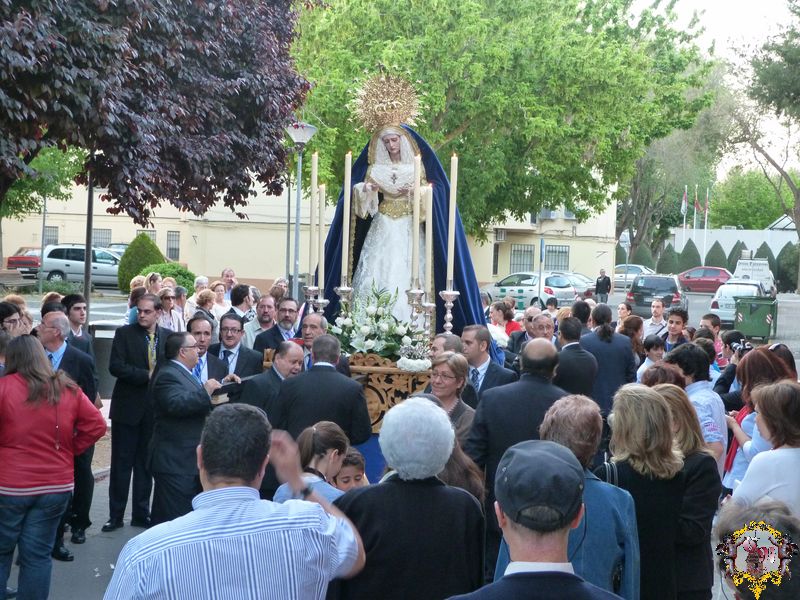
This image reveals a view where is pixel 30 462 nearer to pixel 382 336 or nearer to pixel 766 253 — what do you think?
pixel 382 336

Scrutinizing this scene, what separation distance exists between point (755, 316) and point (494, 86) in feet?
30.4

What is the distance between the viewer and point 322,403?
6656mm

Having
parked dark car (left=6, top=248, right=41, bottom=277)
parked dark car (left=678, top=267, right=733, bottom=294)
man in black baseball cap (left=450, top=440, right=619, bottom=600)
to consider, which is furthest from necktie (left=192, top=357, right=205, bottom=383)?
parked dark car (left=678, top=267, right=733, bottom=294)

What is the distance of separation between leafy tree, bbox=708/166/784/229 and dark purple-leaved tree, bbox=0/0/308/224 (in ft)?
255

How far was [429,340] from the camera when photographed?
9.30 metres

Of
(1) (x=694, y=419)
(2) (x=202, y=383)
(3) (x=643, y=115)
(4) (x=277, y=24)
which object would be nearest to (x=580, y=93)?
(3) (x=643, y=115)

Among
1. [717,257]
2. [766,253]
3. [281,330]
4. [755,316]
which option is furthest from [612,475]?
[717,257]

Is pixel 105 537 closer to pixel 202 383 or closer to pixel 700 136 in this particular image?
pixel 202 383

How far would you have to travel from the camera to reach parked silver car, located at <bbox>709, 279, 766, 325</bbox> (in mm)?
32344

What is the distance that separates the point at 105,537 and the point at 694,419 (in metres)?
5.39

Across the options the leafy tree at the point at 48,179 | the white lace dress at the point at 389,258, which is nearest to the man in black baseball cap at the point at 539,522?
the white lace dress at the point at 389,258

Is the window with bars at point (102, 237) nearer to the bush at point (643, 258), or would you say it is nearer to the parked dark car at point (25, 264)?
the parked dark car at point (25, 264)

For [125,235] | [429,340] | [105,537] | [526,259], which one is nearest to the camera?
[105,537]

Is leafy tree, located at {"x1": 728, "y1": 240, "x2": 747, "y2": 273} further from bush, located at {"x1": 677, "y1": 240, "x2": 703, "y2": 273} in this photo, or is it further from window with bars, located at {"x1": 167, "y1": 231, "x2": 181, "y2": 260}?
window with bars, located at {"x1": 167, "y1": 231, "x2": 181, "y2": 260}
